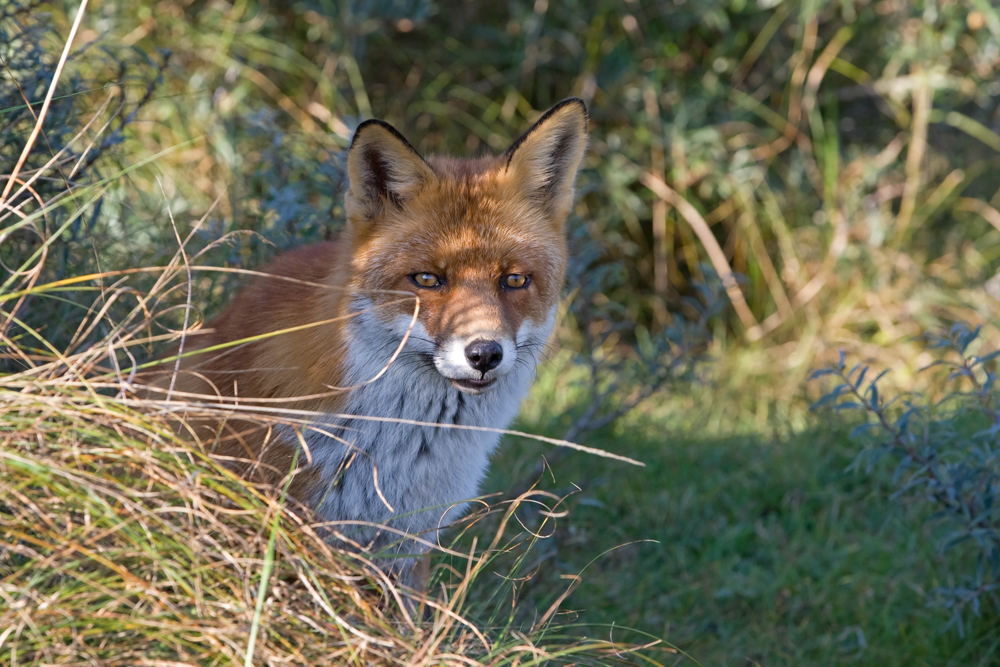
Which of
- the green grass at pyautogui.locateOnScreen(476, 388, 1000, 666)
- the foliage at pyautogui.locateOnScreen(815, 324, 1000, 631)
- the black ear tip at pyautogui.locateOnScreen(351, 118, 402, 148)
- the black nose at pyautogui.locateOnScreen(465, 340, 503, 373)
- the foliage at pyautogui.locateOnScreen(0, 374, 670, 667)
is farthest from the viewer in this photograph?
the green grass at pyautogui.locateOnScreen(476, 388, 1000, 666)

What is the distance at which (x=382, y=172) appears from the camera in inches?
108

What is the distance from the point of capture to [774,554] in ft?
12.5

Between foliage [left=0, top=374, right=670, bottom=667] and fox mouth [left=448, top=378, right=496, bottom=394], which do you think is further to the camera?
fox mouth [left=448, top=378, right=496, bottom=394]

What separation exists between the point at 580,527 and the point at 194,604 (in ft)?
7.68

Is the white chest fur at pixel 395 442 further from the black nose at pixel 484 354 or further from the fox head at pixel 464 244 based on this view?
the black nose at pixel 484 354

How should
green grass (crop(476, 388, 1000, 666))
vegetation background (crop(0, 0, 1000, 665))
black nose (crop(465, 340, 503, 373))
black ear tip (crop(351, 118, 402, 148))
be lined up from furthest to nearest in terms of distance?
vegetation background (crop(0, 0, 1000, 665)), green grass (crop(476, 388, 1000, 666)), black ear tip (crop(351, 118, 402, 148)), black nose (crop(465, 340, 503, 373))

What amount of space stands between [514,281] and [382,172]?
0.54m

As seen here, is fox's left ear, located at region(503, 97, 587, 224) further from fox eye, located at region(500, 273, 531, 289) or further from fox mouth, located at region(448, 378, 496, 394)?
fox mouth, located at region(448, 378, 496, 394)

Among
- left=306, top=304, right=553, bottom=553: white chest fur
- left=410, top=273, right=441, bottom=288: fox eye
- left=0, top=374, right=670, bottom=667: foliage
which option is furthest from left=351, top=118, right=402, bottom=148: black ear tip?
left=0, top=374, right=670, bottom=667: foliage

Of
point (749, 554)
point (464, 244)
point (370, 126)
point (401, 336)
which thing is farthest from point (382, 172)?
point (749, 554)

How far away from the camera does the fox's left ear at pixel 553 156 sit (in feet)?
9.11

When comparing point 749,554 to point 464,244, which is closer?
point 464,244

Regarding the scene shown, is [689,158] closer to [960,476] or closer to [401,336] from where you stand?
[960,476]

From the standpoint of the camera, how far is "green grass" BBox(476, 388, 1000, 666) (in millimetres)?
3244
